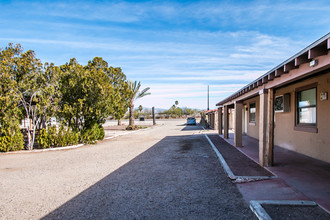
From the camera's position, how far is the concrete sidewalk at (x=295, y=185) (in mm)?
4266

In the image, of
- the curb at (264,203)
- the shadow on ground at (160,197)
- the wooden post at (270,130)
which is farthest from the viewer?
the wooden post at (270,130)

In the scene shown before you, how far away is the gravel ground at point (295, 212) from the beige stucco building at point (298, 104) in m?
2.46

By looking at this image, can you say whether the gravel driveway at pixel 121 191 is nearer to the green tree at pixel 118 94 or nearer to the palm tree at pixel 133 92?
the green tree at pixel 118 94

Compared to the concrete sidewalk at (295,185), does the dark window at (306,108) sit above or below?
above

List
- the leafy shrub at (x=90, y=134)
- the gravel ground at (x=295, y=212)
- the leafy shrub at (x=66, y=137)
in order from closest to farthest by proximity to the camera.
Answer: the gravel ground at (x=295, y=212) → the leafy shrub at (x=66, y=137) → the leafy shrub at (x=90, y=134)

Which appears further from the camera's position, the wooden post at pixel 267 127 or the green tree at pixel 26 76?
the green tree at pixel 26 76

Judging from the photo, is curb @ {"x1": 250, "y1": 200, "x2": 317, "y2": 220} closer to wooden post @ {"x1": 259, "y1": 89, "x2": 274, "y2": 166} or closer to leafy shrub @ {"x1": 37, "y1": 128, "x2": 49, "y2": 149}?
wooden post @ {"x1": 259, "y1": 89, "x2": 274, "y2": 166}

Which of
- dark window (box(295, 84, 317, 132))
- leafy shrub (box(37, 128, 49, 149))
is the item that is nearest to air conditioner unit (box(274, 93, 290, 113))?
dark window (box(295, 84, 317, 132))

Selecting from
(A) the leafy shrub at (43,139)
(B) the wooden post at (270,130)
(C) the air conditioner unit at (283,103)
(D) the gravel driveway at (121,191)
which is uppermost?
(C) the air conditioner unit at (283,103)

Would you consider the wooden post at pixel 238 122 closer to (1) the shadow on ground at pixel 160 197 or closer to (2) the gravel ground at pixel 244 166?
(2) the gravel ground at pixel 244 166

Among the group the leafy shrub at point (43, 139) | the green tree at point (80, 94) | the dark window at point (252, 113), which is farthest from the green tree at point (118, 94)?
the dark window at point (252, 113)

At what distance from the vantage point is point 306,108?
7969 millimetres

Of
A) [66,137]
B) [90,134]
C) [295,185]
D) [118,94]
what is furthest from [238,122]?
[66,137]

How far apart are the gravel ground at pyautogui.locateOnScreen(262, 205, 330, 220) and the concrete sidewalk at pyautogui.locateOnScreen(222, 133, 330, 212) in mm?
206
